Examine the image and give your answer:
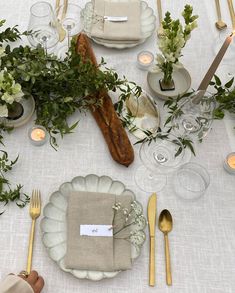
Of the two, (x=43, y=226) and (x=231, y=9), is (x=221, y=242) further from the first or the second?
(x=231, y=9)

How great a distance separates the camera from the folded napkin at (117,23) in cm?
122

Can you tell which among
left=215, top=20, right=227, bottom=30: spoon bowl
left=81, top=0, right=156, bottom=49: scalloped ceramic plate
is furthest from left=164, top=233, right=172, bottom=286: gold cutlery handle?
left=215, top=20, right=227, bottom=30: spoon bowl

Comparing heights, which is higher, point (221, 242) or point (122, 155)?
point (122, 155)

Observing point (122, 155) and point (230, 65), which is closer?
point (122, 155)

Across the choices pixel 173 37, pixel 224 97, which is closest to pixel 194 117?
pixel 224 97

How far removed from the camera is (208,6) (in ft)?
4.58

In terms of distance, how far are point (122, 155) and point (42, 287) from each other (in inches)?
15.9

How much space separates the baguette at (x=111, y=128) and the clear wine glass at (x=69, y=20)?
0.10 metres

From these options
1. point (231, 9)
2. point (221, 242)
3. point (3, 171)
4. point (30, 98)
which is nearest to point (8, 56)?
point (30, 98)

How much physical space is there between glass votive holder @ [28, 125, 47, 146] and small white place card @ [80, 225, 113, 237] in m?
0.29

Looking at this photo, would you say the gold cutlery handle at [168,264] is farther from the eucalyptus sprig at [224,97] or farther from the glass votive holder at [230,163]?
the eucalyptus sprig at [224,97]

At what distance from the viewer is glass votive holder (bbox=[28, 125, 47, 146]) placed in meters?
1.05

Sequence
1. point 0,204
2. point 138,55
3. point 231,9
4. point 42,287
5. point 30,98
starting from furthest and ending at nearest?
1. point 231,9
2. point 138,55
3. point 30,98
4. point 0,204
5. point 42,287

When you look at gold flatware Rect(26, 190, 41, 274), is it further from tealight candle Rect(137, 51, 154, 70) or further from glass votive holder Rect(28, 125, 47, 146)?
tealight candle Rect(137, 51, 154, 70)
